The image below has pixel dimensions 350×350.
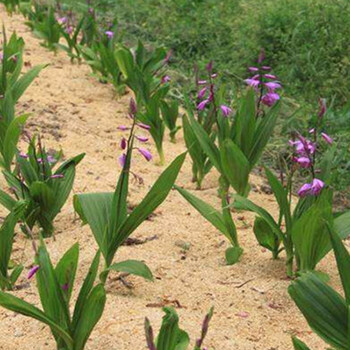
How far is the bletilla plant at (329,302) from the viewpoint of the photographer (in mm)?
1812

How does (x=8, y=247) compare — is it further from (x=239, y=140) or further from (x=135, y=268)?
(x=239, y=140)

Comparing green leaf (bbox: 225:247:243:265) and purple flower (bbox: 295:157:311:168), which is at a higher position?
purple flower (bbox: 295:157:311:168)

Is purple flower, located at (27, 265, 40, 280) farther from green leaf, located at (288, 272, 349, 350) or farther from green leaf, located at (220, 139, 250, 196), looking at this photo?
green leaf, located at (220, 139, 250, 196)

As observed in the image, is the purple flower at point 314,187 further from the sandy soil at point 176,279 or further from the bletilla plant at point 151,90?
the bletilla plant at point 151,90

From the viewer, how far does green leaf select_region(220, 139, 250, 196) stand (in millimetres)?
2796

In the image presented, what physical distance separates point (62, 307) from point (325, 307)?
2.13 ft

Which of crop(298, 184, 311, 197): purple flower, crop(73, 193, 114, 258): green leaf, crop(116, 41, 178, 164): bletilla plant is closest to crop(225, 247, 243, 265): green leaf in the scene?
crop(298, 184, 311, 197): purple flower

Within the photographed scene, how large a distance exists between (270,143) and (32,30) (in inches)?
109

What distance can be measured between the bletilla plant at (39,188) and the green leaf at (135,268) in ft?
1.85

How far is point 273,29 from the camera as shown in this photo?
5137 mm

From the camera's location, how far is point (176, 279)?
96.8 inches

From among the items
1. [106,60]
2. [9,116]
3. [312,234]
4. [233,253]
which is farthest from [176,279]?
[106,60]

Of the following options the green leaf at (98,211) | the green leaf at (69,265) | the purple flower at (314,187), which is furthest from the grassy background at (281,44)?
the green leaf at (69,265)

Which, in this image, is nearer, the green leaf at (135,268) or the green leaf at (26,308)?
the green leaf at (26,308)
